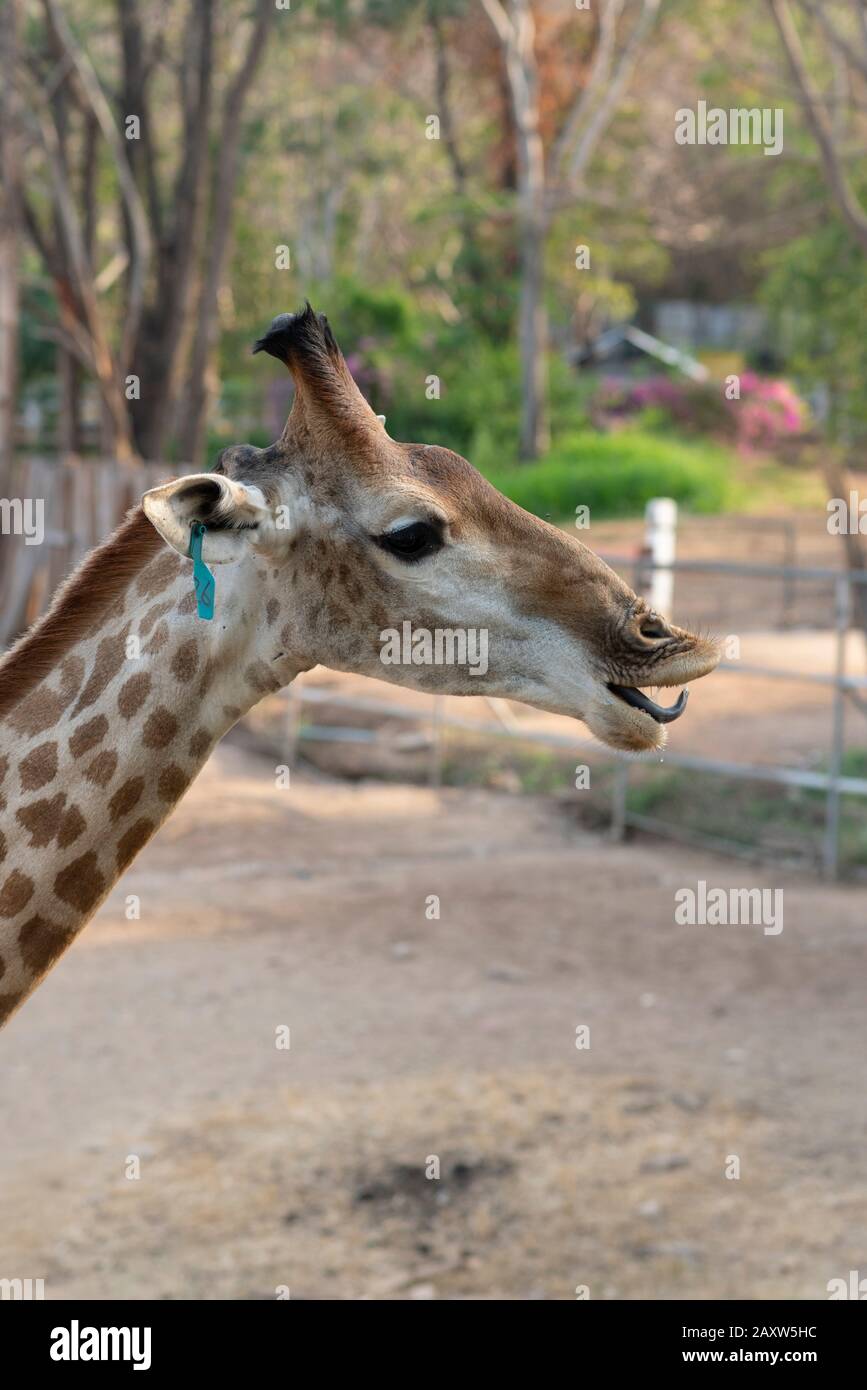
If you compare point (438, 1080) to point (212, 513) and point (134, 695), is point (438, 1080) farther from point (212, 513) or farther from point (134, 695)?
point (212, 513)

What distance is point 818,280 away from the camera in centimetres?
1883

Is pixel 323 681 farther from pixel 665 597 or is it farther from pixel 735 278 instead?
pixel 735 278

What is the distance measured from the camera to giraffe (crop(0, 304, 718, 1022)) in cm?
280

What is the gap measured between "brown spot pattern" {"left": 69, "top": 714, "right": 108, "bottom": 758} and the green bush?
17825mm

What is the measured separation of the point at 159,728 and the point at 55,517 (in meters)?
12.5

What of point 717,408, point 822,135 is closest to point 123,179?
point 822,135

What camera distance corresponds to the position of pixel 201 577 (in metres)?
2.66

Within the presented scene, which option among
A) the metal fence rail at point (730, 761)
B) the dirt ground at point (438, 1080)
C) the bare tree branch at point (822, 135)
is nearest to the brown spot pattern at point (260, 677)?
the dirt ground at point (438, 1080)

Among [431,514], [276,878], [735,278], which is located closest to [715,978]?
[276,878]

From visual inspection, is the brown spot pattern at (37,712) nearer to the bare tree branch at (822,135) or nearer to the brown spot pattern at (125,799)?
the brown spot pattern at (125,799)

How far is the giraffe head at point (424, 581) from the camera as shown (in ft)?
9.16

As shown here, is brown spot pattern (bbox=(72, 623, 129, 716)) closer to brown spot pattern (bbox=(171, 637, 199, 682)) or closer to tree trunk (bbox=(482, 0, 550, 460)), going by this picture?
brown spot pattern (bbox=(171, 637, 199, 682))

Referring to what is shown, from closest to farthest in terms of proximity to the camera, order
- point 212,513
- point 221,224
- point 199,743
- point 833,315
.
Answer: point 212,513, point 199,743, point 221,224, point 833,315

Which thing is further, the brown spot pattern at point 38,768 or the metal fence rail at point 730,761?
the metal fence rail at point 730,761
